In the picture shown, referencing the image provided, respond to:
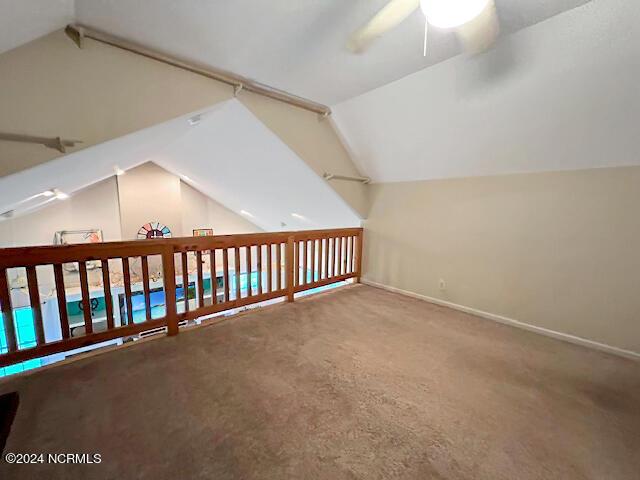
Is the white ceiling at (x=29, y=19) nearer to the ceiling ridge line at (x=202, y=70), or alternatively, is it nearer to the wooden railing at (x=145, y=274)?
the ceiling ridge line at (x=202, y=70)

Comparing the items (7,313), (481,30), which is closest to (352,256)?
(481,30)

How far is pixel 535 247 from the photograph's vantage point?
248 centimetres

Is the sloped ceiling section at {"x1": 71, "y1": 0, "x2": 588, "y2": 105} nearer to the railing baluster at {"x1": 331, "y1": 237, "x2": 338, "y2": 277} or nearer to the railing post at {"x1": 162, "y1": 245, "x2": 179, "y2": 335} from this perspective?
the railing post at {"x1": 162, "y1": 245, "x2": 179, "y2": 335}

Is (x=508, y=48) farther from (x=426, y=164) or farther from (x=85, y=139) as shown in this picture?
(x=85, y=139)

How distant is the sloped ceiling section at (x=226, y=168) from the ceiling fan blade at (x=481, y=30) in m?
1.90

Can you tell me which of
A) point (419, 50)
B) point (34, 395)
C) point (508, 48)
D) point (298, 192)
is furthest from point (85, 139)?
point (508, 48)

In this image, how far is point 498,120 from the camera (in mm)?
2281

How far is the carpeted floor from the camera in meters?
1.20

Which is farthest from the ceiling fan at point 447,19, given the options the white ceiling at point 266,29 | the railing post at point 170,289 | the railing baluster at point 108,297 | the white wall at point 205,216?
the white wall at point 205,216

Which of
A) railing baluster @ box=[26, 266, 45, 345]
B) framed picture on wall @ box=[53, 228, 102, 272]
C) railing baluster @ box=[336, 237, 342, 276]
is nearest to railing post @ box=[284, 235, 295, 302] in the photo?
railing baluster @ box=[336, 237, 342, 276]

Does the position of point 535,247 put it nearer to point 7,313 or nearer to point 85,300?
point 85,300

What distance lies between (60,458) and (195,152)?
4.00m

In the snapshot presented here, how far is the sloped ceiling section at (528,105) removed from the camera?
163 centimetres

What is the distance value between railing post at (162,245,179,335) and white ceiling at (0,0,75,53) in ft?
4.72
